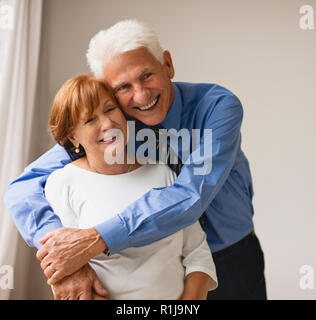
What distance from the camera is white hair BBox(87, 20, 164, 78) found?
1.29 m

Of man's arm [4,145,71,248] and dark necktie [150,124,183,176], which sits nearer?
man's arm [4,145,71,248]

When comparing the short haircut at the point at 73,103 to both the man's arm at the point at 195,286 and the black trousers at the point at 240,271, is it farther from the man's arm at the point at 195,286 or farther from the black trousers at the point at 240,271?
the black trousers at the point at 240,271

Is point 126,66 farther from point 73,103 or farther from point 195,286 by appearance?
point 195,286

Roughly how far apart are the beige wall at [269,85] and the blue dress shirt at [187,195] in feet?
3.83

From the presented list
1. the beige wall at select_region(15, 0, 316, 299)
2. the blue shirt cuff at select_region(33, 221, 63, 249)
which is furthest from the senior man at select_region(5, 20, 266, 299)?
the beige wall at select_region(15, 0, 316, 299)

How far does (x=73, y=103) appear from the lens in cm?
113

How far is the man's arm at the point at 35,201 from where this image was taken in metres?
1.20

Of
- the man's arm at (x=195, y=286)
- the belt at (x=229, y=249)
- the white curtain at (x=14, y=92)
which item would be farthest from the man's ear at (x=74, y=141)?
the white curtain at (x=14, y=92)

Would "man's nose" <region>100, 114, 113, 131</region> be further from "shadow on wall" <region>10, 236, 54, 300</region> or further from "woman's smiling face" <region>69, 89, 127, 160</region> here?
"shadow on wall" <region>10, 236, 54, 300</region>

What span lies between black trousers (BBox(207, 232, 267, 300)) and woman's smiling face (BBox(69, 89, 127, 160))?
71 centimetres

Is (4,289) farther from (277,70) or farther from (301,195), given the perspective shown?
(277,70)

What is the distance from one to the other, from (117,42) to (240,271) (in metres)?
0.99
